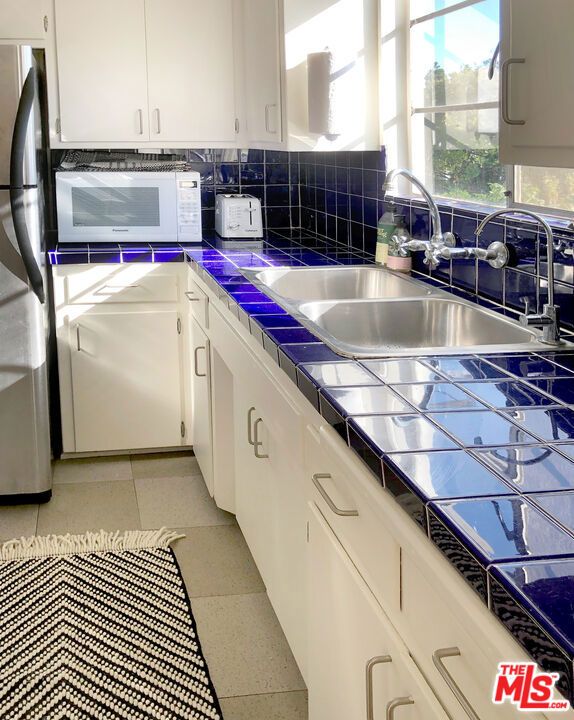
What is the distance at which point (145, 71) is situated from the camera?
3.90 m

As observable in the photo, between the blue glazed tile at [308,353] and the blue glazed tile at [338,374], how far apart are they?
4cm

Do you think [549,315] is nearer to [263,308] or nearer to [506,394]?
[506,394]

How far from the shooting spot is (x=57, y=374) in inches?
157

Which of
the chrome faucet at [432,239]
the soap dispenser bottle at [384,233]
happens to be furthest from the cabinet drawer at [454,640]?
the soap dispenser bottle at [384,233]

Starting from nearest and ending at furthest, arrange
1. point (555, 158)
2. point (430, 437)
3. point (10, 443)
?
point (430, 437) → point (555, 158) → point (10, 443)

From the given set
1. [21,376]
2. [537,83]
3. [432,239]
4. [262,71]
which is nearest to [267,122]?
[262,71]

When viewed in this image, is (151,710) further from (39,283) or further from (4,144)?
(4,144)

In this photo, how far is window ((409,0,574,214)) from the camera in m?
2.61

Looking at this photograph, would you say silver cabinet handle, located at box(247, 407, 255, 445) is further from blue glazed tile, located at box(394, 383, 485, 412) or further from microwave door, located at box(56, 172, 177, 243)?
microwave door, located at box(56, 172, 177, 243)

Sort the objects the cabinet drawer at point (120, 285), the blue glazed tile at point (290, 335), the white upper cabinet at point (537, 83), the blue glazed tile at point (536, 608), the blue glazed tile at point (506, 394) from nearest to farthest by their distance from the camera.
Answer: the blue glazed tile at point (536, 608)
the white upper cabinet at point (537, 83)
the blue glazed tile at point (506, 394)
the blue glazed tile at point (290, 335)
the cabinet drawer at point (120, 285)

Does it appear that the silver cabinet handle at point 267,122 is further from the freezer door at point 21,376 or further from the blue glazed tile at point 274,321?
the blue glazed tile at point 274,321

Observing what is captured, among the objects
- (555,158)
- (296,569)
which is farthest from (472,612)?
(296,569)

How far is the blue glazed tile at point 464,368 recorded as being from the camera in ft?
5.78

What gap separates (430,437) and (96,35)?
3.00 metres
